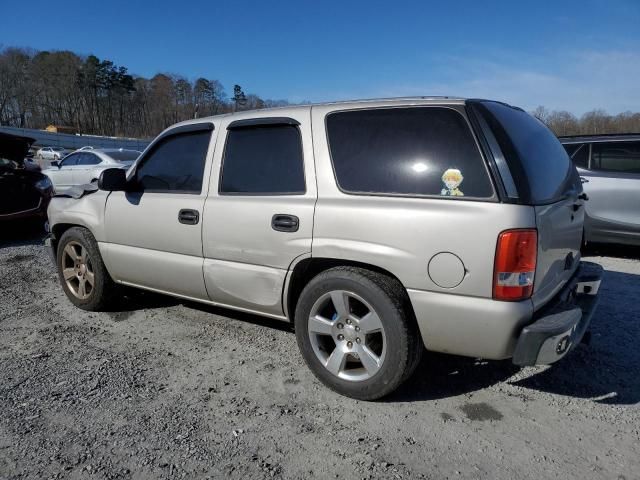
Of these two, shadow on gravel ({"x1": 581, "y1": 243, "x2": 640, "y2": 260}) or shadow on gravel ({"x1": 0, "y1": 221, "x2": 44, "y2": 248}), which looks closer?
shadow on gravel ({"x1": 581, "y1": 243, "x2": 640, "y2": 260})

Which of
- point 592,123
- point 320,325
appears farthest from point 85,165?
point 592,123

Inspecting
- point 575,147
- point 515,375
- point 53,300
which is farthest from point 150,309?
point 575,147

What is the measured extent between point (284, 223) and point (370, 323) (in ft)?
2.72

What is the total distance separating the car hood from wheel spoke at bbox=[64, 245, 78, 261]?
4.20 metres

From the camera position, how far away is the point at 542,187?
254 cm

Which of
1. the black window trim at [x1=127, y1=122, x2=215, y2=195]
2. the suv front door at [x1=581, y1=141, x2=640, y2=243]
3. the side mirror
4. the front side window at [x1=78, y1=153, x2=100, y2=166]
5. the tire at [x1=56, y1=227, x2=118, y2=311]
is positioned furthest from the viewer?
the front side window at [x1=78, y1=153, x2=100, y2=166]

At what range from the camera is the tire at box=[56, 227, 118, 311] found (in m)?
4.15

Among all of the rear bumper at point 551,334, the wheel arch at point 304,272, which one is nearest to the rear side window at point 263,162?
the wheel arch at point 304,272

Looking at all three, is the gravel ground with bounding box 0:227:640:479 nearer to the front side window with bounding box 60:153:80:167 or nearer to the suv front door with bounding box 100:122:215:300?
the suv front door with bounding box 100:122:215:300

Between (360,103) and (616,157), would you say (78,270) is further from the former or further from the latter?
(616,157)

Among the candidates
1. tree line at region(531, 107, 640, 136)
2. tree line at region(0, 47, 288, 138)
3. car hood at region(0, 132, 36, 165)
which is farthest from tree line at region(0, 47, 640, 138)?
car hood at region(0, 132, 36, 165)

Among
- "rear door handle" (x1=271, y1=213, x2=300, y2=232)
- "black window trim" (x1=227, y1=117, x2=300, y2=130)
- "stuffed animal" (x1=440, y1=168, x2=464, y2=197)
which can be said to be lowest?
"rear door handle" (x1=271, y1=213, x2=300, y2=232)

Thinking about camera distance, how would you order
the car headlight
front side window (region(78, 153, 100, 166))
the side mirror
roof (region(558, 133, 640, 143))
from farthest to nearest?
1. front side window (region(78, 153, 100, 166))
2. the car headlight
3. roof (region(558, 133, 640, 143))
4. the side mirror

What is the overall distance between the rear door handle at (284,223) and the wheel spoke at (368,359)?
2.74 feet
